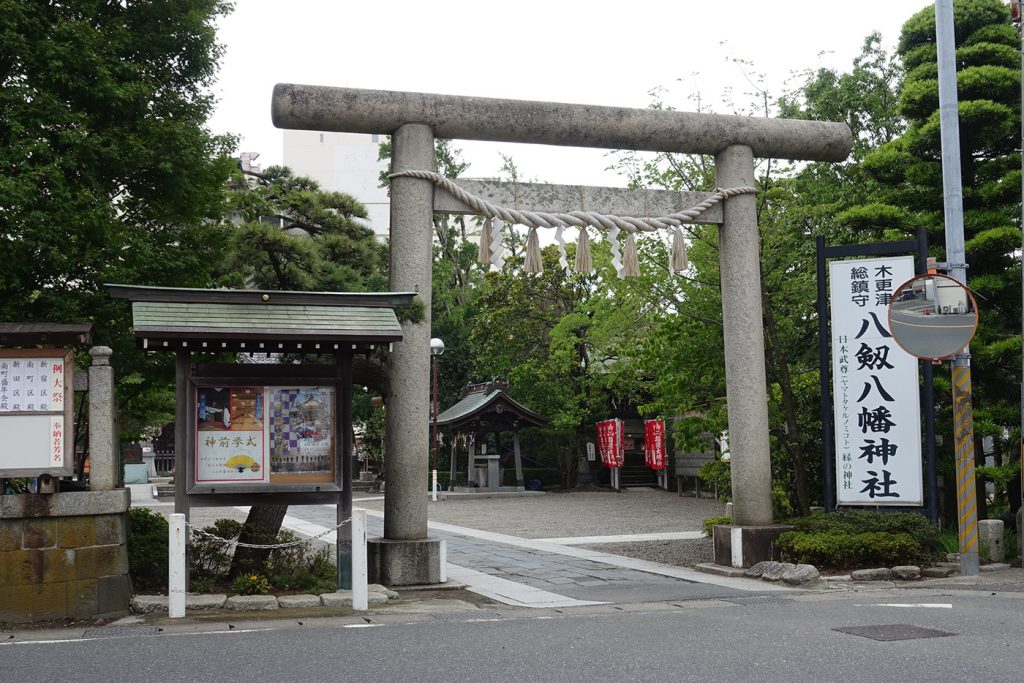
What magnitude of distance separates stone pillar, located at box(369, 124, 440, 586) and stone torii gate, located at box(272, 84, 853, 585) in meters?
0.01

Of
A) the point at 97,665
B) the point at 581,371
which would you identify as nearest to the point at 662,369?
the point at 97,665

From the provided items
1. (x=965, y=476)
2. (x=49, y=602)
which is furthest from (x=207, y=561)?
(x=965, y=476)

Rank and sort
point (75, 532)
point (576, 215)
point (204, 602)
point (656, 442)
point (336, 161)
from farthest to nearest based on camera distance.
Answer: point (336, 161), point (656, 442), point (576, 215), point (204, 602), point (75, 532)

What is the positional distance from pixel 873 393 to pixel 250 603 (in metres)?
8.72

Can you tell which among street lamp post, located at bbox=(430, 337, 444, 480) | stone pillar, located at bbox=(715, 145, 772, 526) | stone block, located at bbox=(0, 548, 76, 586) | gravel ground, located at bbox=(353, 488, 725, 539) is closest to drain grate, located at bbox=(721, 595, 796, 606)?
stone pillar, located at bbox=(715, 145, 772, 526)

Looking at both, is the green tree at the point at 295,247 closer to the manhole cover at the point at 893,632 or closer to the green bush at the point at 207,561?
the green bush at the point at 207,561

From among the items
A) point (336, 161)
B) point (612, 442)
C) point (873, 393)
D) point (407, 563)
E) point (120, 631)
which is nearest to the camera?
point (120, 631)

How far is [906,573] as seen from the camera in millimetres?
12820

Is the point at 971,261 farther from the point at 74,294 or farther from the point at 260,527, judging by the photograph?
the point at 74,294

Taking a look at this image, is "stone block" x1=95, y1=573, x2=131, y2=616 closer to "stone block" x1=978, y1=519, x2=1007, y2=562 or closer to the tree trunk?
the tree trunk

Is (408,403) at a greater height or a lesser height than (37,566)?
greater

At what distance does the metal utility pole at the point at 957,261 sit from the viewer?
13.1 meters

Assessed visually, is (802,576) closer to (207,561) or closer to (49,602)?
(207,561)

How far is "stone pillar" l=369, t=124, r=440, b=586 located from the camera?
Result: 12258 mm
